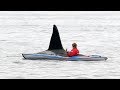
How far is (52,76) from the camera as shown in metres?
37.6

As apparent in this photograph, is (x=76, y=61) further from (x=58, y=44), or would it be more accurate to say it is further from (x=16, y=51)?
(x=16, y=51)

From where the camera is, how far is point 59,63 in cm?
4794

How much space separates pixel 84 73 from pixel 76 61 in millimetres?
9309

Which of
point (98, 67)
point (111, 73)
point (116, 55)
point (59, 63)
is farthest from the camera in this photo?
point (116, 55)

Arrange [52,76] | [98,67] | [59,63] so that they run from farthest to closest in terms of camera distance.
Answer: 1. [59,63]
2. [98,67]
3. [52,76]

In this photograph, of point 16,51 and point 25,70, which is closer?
point 25,70

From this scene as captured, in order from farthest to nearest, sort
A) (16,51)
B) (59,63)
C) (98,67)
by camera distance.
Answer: (16,51), (59,63), (98,67)

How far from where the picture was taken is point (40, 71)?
41562 mm

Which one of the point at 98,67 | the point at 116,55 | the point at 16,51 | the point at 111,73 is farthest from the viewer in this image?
the point at 16,51
